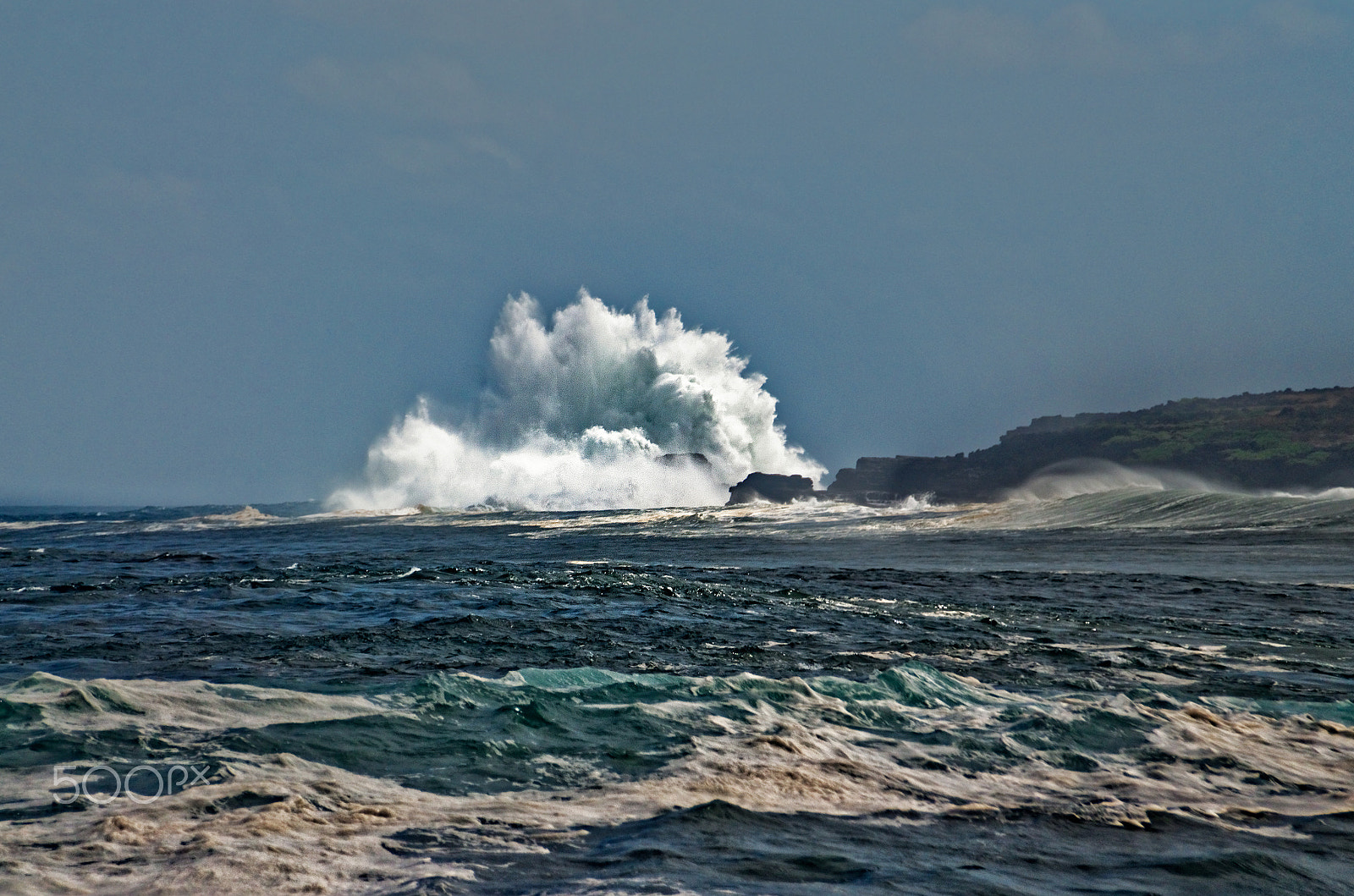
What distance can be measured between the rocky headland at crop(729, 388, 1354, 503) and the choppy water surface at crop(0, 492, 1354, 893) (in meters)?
40.8

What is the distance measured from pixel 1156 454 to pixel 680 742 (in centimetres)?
5445

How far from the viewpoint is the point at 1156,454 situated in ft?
170

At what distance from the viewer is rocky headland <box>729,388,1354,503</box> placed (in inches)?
1869

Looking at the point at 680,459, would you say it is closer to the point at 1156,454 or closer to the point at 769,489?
the point at 769,489

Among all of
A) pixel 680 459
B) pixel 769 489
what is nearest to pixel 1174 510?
pixel 769 489

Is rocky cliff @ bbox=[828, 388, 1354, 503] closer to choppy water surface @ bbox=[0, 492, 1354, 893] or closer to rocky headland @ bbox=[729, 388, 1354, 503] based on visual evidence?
rocky headland @ bbox=[729, 388, 1354, 503]

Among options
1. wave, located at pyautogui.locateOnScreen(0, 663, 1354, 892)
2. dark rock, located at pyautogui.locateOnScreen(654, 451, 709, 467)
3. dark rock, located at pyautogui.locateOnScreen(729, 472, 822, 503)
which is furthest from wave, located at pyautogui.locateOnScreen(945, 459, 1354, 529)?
dark rock, located at pyautogui.locateOnScreen(654, 451, 709, 467)

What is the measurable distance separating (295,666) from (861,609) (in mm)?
7159

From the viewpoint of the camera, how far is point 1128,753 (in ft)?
16.4

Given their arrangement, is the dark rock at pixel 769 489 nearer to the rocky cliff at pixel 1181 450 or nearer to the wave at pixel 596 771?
the rocky cliff at pixel 1181 450

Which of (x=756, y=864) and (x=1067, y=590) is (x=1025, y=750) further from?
(x=1067, y=590)

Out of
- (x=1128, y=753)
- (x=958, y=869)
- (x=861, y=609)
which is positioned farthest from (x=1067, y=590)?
(x=958, y=869)

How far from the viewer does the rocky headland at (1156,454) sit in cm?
4747

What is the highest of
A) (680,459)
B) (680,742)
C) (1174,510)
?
(680,459)
